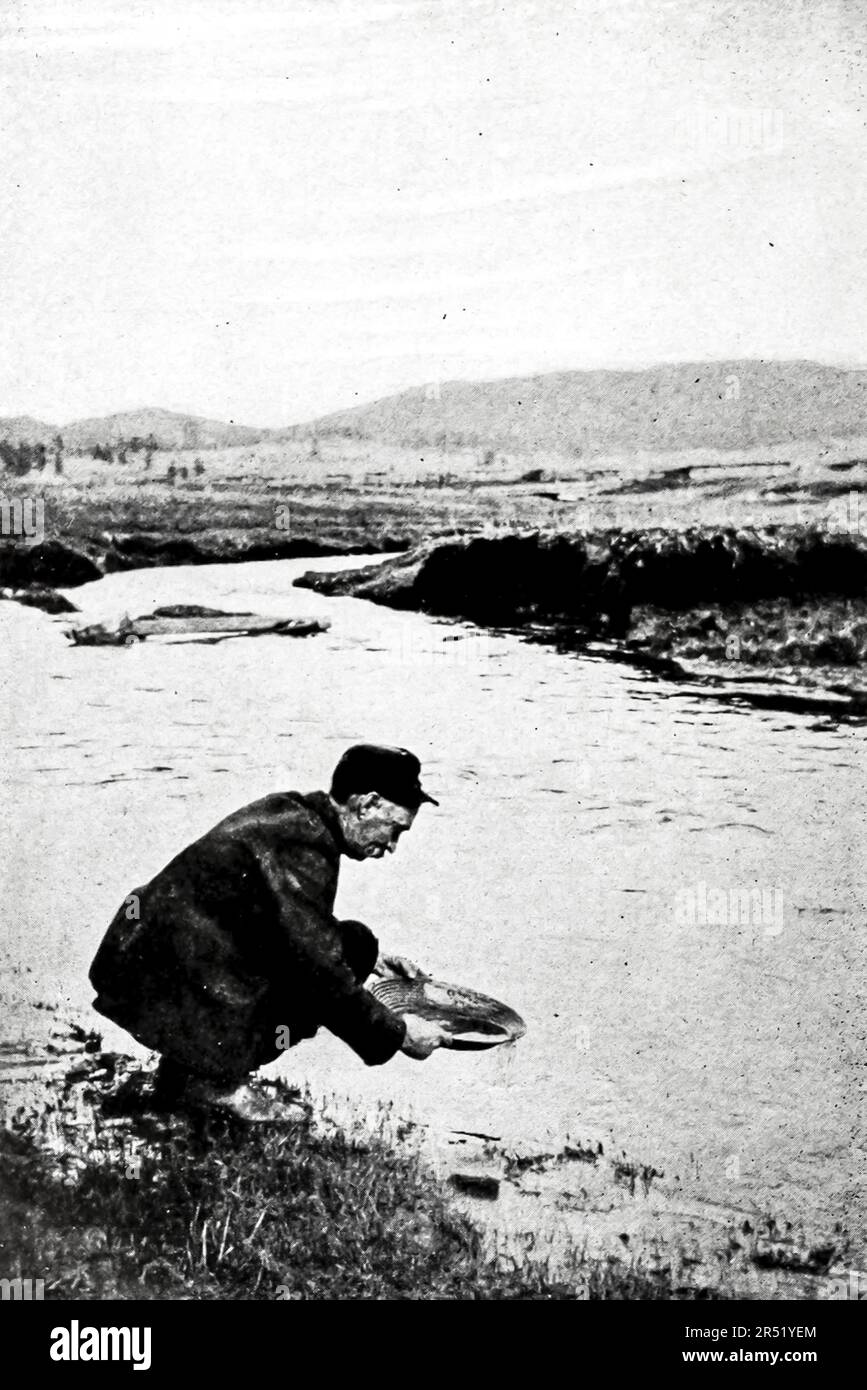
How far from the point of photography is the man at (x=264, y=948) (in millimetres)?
3156

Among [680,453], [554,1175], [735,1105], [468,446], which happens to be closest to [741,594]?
[680,453]

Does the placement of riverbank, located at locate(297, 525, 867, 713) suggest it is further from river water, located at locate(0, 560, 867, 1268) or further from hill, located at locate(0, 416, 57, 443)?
hill, located at locate(0, 416, 57, 443)

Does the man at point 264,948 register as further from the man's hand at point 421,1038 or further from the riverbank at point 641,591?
the riverbank at point 641,591

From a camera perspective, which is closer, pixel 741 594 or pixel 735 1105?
pixel 735 1105

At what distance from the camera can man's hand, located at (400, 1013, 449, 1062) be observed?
125 inches

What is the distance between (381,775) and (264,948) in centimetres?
47

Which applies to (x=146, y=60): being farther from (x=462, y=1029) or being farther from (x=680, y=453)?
(x=462, y=1029)

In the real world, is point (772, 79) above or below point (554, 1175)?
above

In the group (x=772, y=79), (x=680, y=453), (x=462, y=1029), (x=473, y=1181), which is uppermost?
(x=772, y=79)

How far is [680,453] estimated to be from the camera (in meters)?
3.32

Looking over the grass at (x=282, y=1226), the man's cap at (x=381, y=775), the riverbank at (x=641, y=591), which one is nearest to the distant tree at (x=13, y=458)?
the riverbank at (x=641, y=591)

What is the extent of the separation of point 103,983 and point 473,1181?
3.14 ft

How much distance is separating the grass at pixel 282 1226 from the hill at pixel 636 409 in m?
1.61

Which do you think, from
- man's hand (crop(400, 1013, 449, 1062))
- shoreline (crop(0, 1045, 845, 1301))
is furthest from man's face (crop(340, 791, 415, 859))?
shoreline (crop(0, 1045, 845, 1301))
